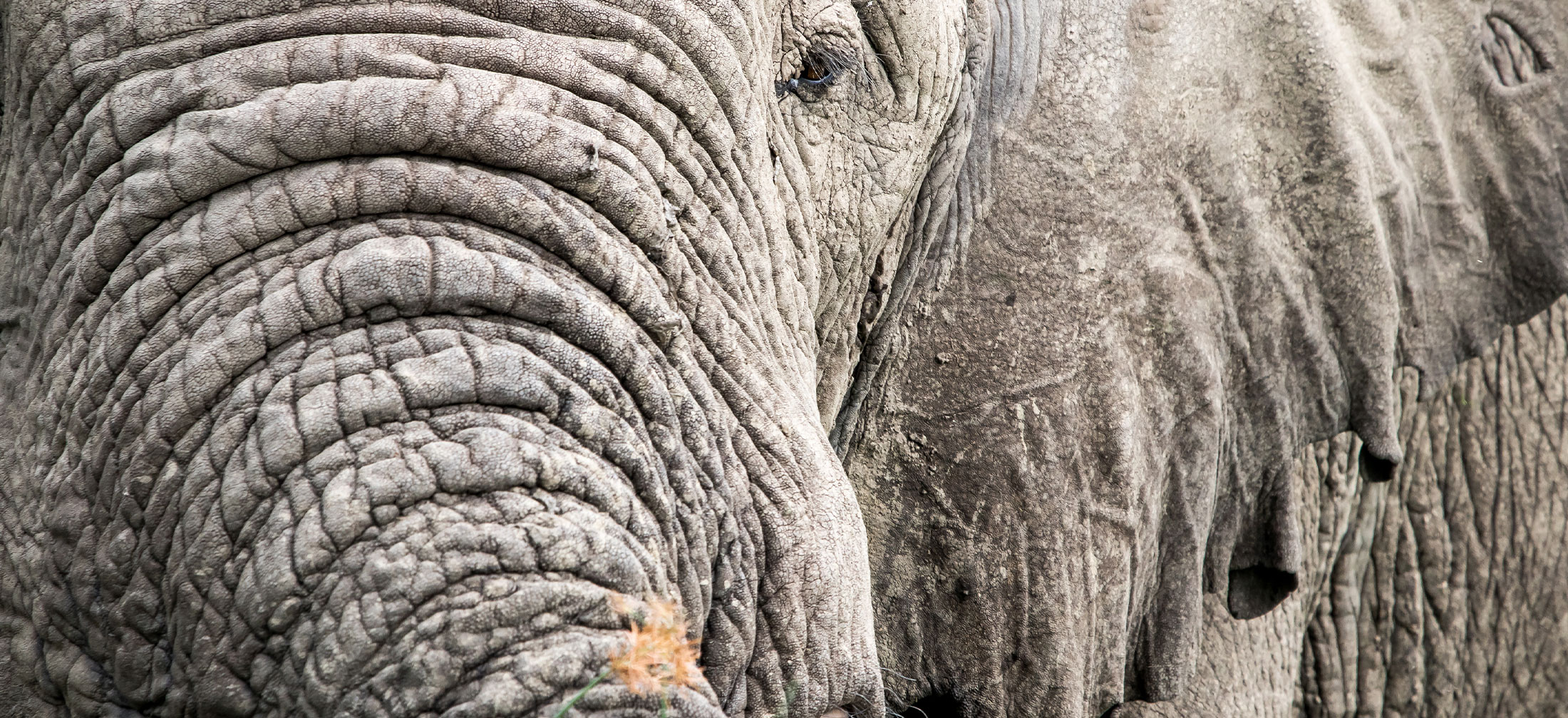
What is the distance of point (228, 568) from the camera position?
147 cm

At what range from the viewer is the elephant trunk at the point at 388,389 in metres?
1.42

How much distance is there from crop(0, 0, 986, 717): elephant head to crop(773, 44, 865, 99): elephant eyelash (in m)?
0.17

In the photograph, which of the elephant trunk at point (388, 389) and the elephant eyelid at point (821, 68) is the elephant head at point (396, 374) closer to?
the elephant trunk at point (388, 389)

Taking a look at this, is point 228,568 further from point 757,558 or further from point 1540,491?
point 1540,491

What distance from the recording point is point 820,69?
205cm

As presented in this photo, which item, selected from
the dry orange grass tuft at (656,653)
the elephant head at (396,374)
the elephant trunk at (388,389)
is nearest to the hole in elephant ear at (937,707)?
the elephant head at (396,374)

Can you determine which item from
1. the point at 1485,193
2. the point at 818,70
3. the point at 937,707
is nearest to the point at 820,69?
the point at 818,70

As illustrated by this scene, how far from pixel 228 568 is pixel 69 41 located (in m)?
0.69

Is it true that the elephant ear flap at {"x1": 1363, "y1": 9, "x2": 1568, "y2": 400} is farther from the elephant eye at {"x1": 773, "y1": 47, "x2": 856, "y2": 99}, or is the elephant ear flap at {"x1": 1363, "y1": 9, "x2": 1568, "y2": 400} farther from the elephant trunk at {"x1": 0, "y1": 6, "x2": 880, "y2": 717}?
the elephant trunk at {"x1": 0, "y1": 6, "x2": 880, "y2": 717}

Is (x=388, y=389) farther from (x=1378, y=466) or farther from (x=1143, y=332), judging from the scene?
(x=1378, y=466)

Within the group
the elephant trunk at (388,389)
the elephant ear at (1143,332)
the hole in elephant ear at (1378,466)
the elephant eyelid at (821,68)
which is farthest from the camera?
the hole in elephant ear at (1378,466)

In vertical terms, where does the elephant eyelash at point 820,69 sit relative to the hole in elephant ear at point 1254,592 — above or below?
above

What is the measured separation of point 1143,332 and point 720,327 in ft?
3.10

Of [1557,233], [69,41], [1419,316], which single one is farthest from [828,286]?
[1557,233]
